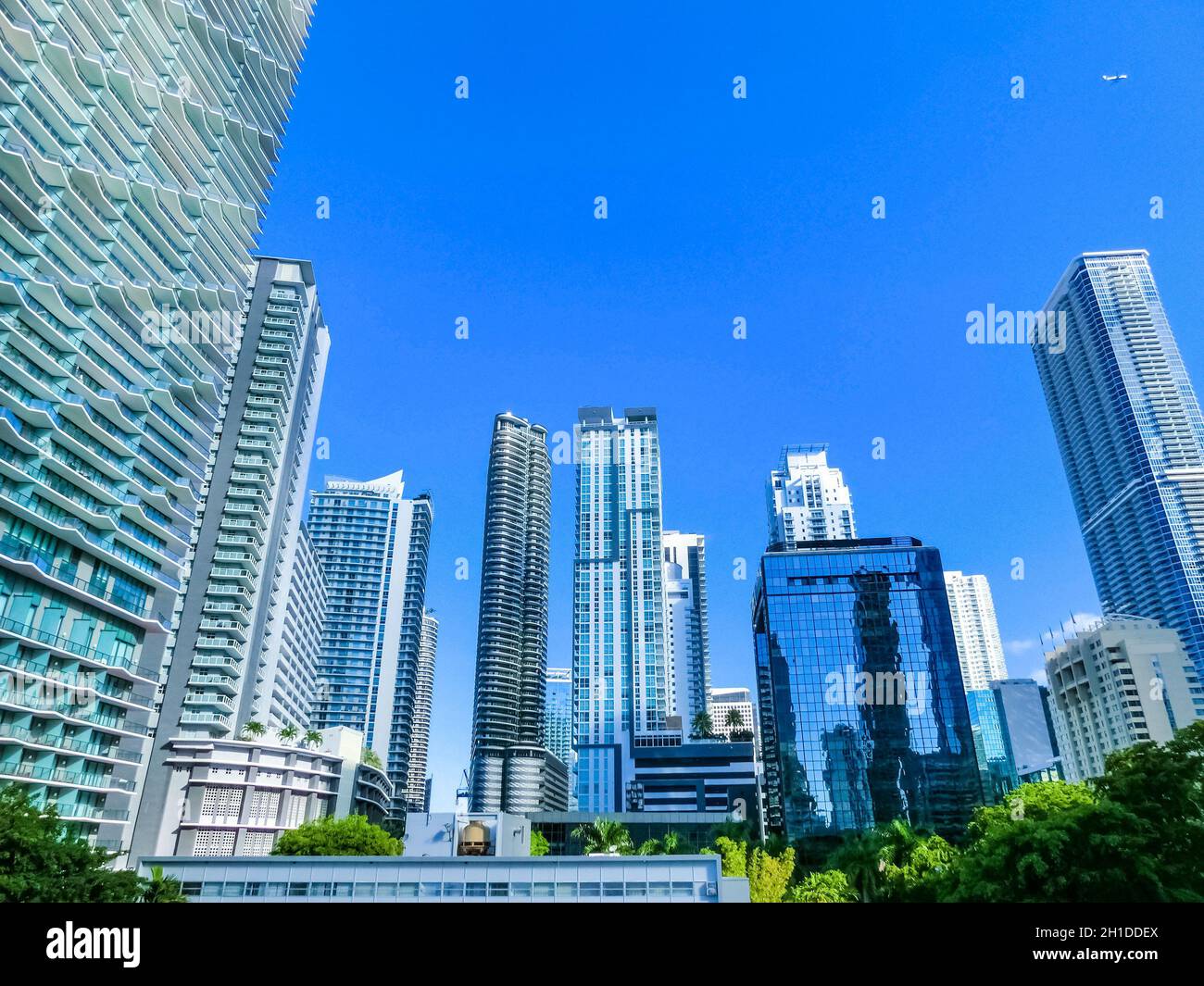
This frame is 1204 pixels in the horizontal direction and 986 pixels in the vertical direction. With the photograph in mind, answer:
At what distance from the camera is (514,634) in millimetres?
135125

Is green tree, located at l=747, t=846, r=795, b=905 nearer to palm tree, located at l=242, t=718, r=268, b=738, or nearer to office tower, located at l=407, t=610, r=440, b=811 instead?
palm tree, located at l=242, t=718, r=268, b=738

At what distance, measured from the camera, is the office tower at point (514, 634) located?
407ft

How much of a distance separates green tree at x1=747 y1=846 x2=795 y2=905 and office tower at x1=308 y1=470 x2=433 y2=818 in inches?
3247

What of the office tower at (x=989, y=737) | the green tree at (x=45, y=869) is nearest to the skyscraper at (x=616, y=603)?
the office tower at (x=989, y=737)

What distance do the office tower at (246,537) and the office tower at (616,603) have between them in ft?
153

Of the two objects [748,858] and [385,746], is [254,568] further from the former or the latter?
[385,746]

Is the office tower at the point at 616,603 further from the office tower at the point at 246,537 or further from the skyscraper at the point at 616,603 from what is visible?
the office tower at the point at 246,537

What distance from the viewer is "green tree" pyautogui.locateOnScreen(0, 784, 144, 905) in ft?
63.5

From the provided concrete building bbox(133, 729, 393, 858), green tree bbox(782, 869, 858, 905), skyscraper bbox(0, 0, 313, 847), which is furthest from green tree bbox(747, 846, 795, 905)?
skyscraper bbox(0, 0, 313, 847)

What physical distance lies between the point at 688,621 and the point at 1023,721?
209 ft

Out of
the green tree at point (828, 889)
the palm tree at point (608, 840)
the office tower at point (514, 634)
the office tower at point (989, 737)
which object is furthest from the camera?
the office tower at point (989, 737)
